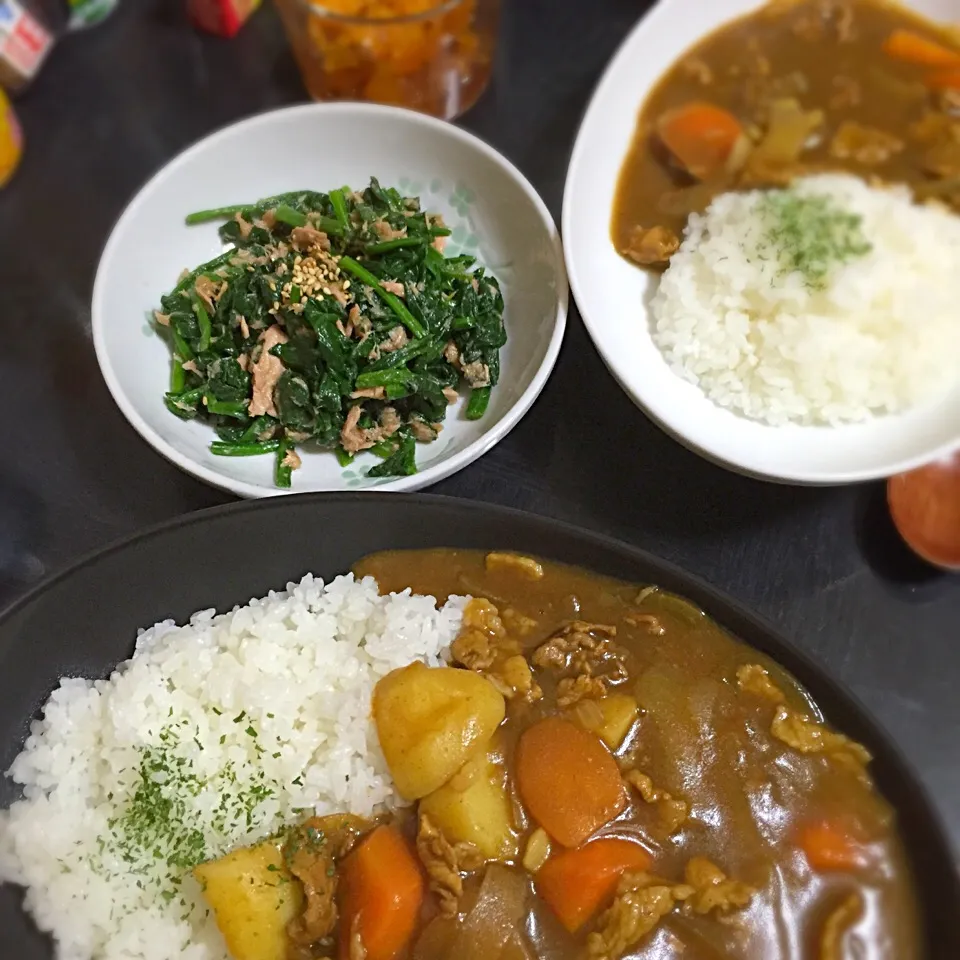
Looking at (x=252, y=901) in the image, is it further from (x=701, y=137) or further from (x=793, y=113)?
(x=793, y=113)

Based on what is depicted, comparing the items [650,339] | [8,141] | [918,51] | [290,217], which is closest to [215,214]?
[290,217]

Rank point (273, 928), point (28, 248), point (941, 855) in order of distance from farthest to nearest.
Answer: point (28, 248) < point (273, 928) < point (941, 855)

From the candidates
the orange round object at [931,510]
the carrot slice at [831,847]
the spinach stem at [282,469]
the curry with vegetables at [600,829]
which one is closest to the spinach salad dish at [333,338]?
the spinach stem at [282,469]

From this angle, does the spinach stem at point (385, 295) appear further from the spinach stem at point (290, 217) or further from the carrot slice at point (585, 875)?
the carrot slice at point (585, 875)

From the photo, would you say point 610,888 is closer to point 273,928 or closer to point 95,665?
point 273,928

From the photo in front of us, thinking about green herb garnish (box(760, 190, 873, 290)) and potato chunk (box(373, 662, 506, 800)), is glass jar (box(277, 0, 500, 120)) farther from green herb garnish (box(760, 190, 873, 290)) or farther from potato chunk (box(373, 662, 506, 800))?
potato chunk (box(373, 662, 506, 800))

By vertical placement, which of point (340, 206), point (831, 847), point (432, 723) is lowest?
point (831, 847)

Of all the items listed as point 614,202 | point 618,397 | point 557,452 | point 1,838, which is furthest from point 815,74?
point 1,838
